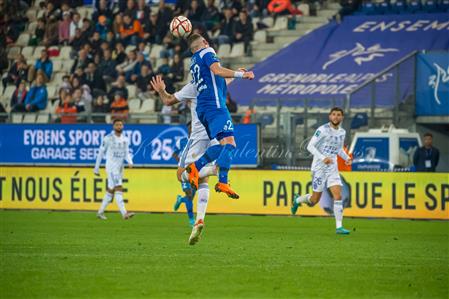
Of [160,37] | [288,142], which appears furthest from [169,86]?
[288,142]

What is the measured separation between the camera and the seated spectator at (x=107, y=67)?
1377 inches

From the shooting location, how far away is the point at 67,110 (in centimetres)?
3288

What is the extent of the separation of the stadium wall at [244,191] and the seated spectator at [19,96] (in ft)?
17.7

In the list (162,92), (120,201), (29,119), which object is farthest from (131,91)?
(162,92)

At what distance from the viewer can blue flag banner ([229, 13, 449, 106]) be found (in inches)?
1244

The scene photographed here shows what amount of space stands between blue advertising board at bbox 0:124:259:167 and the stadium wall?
1.51 metres

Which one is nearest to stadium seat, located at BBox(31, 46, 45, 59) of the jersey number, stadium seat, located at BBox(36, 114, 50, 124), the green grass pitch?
stadium seat, located at BBox(36, 114, 50, 124)

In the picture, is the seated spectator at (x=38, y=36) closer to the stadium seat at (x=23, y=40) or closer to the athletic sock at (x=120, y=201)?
the stadium seat at (x=23, y=40)

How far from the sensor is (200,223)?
1577 cm

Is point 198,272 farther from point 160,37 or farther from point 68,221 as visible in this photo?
point 160,37

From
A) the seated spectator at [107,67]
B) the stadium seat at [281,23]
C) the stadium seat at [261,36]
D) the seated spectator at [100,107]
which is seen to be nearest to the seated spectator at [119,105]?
the seated spectator at [100,107]

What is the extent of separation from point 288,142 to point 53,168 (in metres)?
6.09

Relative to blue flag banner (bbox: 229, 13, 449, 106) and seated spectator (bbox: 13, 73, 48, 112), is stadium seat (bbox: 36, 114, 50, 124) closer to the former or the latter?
seated spectator (bbox: 13, 73, 48, 112)

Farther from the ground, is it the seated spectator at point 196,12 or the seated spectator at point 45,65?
the seated spectator at point 196,12
